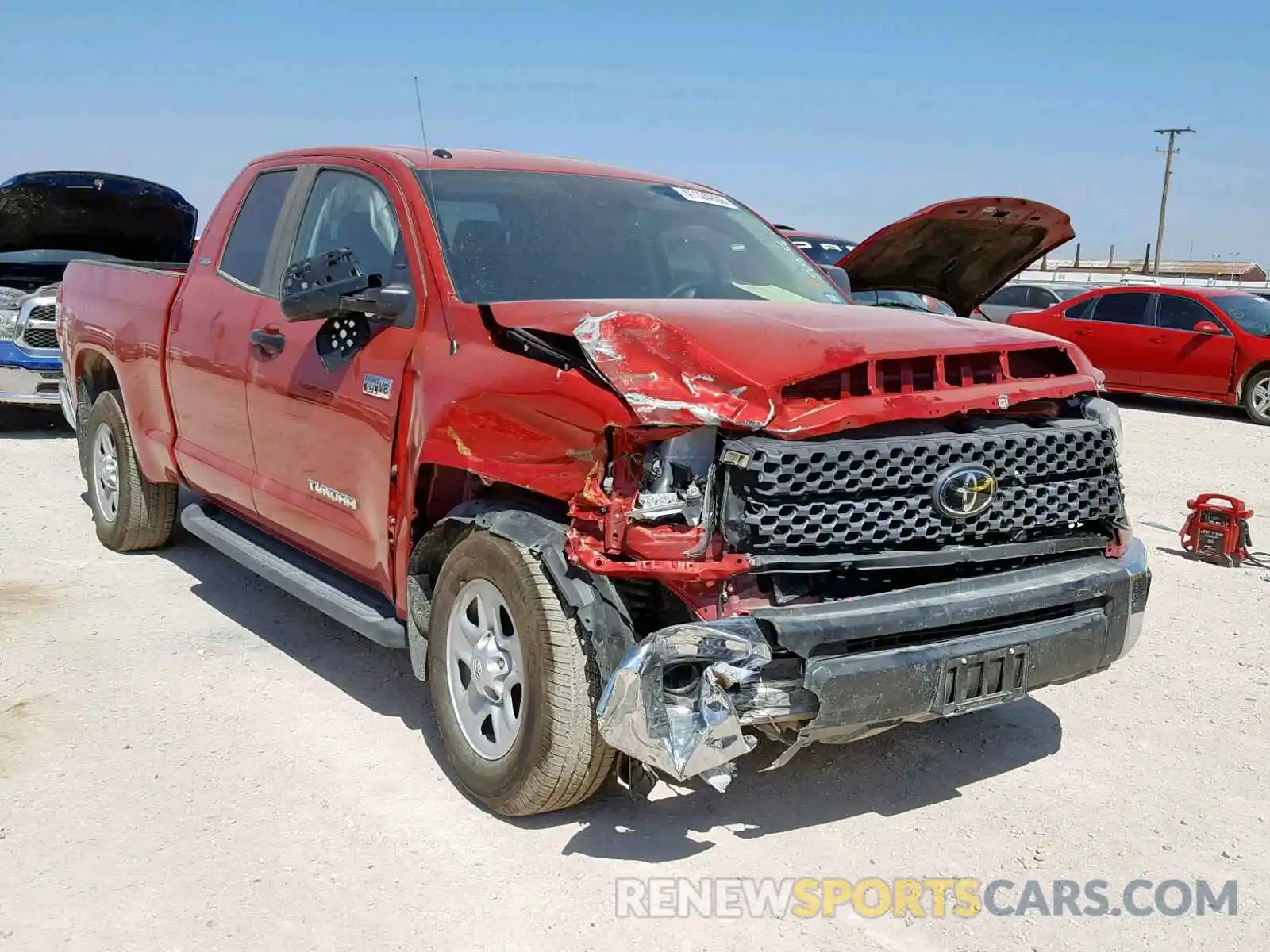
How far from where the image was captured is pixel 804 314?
364cm

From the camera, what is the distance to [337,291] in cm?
377

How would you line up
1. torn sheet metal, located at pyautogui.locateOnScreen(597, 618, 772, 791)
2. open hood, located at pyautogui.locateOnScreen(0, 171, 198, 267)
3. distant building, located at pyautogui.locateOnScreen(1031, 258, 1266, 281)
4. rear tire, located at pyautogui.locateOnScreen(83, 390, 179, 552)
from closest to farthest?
1. torn sheet metal, located at pyautogui.locateOnScreen(597, 618, 772, 791)
2. rear tire, located at pyautogui.locateOnScreen(83, 390, 179, 552)
3. open hood, located at pyautogui.locateOnScreen(0, 171, 198, 267)
4. distant building, located at pyautogui.locateOnScreen(1031, 258, 1266, 281)

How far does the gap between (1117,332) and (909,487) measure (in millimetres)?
12820

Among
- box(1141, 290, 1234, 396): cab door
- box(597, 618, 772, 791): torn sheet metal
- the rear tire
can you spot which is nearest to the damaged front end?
box(597, 618, 772, 791): torn sheet metal

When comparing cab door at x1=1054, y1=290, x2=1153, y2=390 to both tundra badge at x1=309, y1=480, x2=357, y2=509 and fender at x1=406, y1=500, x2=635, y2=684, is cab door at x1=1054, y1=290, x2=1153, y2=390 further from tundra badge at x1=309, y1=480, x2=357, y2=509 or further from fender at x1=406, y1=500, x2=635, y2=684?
fender at x1=406, y1=500, x2=635, y2=684

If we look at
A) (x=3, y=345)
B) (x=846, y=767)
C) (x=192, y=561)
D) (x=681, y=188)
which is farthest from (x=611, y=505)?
(x=3, y=345)

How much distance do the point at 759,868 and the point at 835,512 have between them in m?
1.05

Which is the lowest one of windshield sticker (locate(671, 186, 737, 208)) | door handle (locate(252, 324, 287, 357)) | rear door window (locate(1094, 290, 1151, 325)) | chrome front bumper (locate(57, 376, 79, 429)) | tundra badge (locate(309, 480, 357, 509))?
chrome front bumper (locate(57, 376, 79, 429))

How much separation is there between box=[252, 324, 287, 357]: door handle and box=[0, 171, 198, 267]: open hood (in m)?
6.00

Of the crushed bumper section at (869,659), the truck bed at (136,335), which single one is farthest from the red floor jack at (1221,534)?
the truck bed at (136,335)

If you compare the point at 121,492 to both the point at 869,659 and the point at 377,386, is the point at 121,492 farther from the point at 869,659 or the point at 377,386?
the point at 869,659

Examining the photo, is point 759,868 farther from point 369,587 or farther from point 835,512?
point 369,587

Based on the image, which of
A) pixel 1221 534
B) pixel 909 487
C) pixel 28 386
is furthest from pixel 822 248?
pixel 909 487

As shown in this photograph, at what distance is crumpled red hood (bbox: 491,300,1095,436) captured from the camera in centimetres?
299
